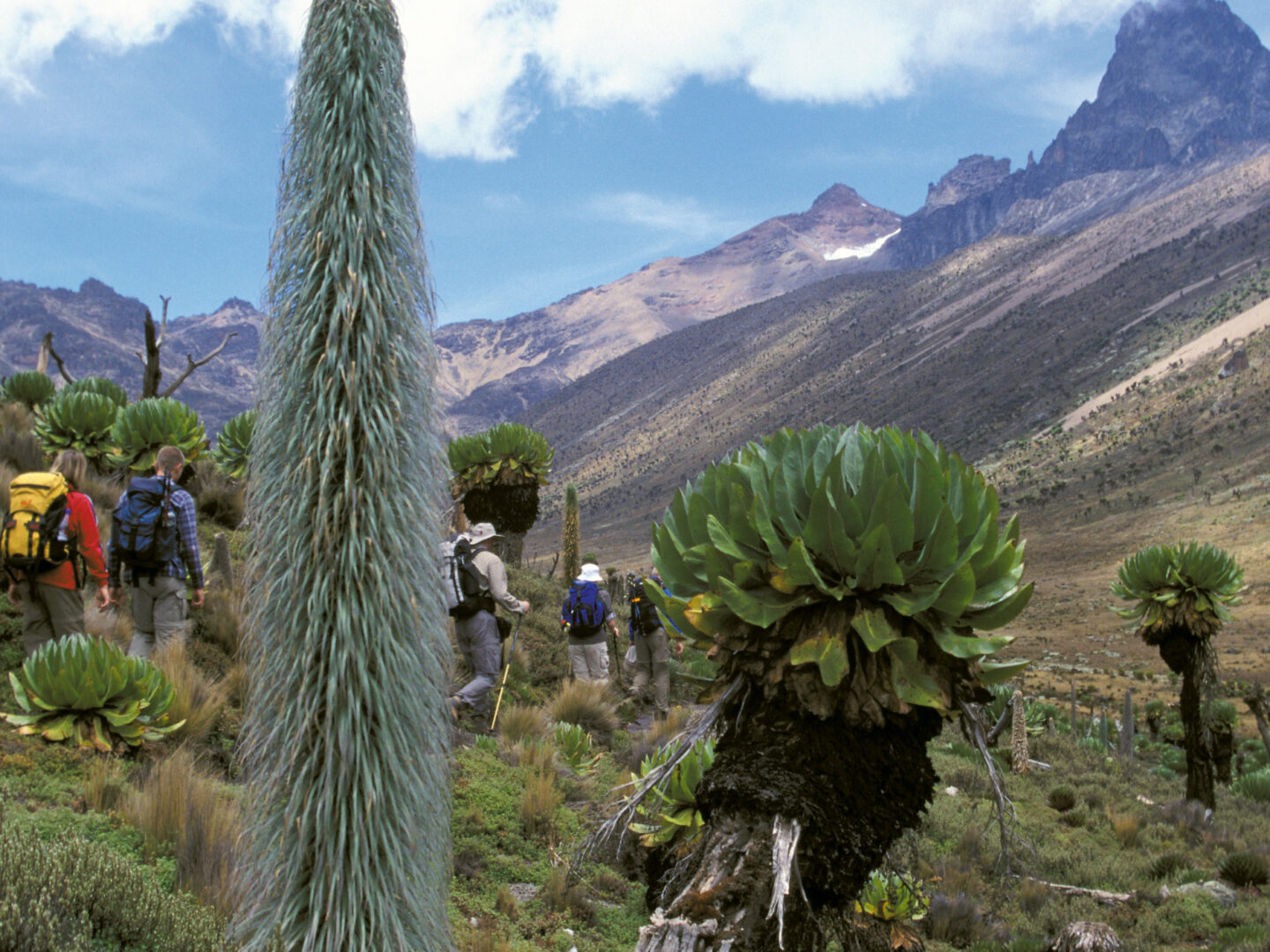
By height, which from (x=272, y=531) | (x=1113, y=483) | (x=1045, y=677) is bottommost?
(x=1045, y=677)

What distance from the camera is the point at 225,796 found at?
4387mm

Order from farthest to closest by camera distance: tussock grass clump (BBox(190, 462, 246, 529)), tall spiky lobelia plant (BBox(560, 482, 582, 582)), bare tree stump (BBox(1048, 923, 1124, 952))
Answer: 1. tall spiky lobelia plant (BBox(560, 482, 582, 582))
2. tussock grass clump (BBox(190, 462, 246, 529))
3. bare tree stump (BBox(1048, 923, 1124, 952))

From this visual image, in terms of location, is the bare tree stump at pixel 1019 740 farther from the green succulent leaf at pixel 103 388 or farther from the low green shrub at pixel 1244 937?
the green succulent leaf at pixel 103 388

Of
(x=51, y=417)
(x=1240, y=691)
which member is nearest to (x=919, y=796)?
(x=51, y=417)

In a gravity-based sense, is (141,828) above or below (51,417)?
below

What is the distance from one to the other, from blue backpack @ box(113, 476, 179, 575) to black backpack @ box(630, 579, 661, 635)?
16.0 feet

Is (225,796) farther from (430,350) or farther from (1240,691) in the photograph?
(1240,691)

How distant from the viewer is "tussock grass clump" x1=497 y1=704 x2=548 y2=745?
23.0 feet

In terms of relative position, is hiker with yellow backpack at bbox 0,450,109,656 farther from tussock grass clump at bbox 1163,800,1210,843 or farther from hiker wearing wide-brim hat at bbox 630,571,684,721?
tussock grass clump at bbox 1163,800,1210,843

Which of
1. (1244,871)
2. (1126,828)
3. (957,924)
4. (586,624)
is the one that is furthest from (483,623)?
(1244,871)

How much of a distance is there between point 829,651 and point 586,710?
6.42m

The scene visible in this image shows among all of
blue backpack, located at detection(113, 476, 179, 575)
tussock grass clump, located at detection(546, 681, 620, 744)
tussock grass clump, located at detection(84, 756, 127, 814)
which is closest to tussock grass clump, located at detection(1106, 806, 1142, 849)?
tussock grass clump, located at detection(546, 681, 620, 744)

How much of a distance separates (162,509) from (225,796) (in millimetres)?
2218

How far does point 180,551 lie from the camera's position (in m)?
5.88
